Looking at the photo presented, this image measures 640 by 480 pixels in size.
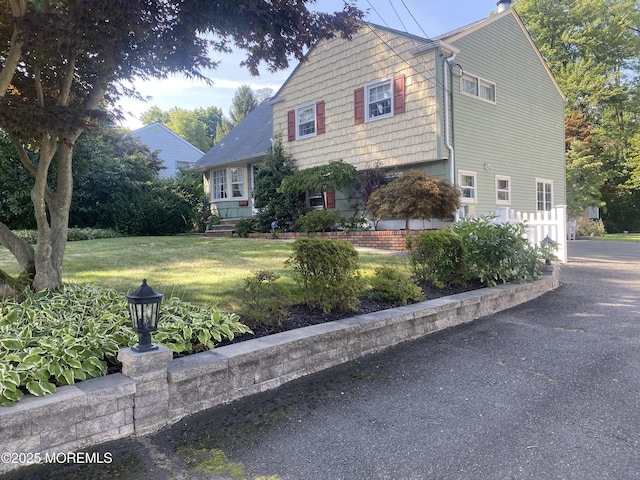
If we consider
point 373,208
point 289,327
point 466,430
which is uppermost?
point 373,208

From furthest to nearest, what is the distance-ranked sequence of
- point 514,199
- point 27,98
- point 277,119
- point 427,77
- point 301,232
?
point 277,119 → point 514,199 → point 301,232 → point 427,77 → point 27,98

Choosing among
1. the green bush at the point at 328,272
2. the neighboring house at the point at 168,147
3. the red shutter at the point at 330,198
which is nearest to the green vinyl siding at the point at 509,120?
the red shutter at the point at 330,198

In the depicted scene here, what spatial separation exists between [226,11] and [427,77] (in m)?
8.69

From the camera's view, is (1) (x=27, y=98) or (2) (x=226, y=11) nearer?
(2) (x=226, y=11)

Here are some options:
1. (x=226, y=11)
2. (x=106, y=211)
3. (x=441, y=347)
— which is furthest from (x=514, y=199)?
(x=106, y=211)

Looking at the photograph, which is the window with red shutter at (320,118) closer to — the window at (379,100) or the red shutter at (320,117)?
the red shutter at (320,117)

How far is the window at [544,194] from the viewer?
1566cm

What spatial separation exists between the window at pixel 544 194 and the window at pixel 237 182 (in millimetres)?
11584

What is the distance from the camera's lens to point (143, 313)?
2660 millimetres

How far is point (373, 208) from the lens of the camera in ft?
36.6

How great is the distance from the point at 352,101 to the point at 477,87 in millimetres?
3835

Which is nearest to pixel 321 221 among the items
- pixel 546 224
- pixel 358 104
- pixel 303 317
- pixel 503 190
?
pixel 358 104

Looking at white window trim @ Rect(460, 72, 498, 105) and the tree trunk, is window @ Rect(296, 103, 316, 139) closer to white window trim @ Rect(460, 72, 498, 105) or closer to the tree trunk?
white window trim @ Rect(460, 72, 498, 105)

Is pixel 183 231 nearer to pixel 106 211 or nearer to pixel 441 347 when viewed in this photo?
pixel 106 211
